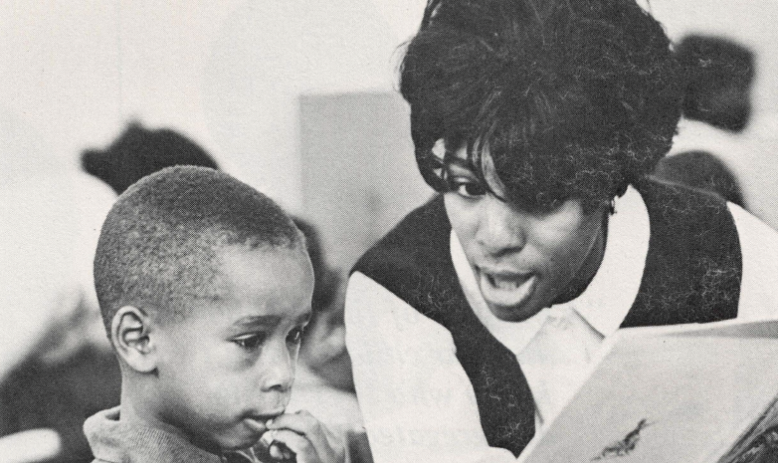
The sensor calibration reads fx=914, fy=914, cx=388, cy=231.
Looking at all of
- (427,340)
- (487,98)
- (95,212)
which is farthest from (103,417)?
(487,98)

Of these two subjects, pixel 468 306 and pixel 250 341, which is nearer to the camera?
pixel 250 341

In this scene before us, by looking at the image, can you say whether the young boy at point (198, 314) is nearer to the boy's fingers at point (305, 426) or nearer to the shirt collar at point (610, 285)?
the boy's fingers at point (305, 426)

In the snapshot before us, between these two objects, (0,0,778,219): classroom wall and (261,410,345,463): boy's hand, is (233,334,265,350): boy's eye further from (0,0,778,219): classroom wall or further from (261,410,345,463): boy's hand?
(0,0,778,219): classroom wall

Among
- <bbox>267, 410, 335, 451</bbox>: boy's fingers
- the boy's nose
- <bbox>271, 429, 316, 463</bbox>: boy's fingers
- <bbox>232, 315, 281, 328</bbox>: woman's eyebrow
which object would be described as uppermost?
<bbox>232, 315, 281, 328</bbox>: woman's eyebrow

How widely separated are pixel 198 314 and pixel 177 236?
182 millimetres

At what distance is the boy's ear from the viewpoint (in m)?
2.08

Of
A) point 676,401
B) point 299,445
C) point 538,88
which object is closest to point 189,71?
point 538,88

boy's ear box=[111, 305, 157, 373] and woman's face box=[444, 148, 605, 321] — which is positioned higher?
woman's face box=[444, 148, 605, 321]

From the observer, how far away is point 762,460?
7.64 ft

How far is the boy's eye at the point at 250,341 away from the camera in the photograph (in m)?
2.06

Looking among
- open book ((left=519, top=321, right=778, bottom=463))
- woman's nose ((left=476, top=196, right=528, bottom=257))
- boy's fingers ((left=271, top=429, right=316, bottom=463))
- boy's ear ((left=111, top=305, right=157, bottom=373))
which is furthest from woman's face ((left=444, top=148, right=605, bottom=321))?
boy's ear ((left=111, top=305, right=157, bottom=373))

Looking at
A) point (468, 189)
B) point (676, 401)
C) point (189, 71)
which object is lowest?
point (676, 401)

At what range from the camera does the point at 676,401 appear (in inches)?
86.5

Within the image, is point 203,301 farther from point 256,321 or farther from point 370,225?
point 370,225
